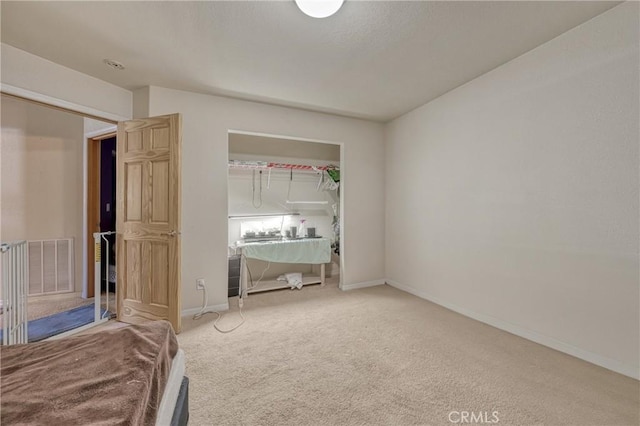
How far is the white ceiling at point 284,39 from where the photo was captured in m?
1.92

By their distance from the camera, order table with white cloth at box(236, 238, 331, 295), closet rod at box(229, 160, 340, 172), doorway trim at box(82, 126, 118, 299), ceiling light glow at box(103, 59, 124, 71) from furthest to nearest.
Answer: closet rod at box(229, 160, 340, 172), table with white cloth at box(236, 238, 331, 295), doorway trim at box(82, 126, 118, 299), ceiling light glow at box(103, 59, 124, 71)

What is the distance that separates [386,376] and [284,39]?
2794mm

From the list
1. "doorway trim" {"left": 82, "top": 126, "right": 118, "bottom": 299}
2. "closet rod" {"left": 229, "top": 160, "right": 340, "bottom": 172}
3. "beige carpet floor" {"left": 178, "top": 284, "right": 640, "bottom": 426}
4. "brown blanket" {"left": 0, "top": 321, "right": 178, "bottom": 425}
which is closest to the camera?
"brown blanket" {"left": 0, "top": 321, "right": 178, "bottom": 425}

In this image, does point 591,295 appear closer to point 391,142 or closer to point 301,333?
point 301,333

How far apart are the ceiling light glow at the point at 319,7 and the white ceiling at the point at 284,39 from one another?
0.44ft

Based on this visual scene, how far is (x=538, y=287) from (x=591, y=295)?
37cm

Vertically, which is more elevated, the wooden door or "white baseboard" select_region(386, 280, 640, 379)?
the wooden door

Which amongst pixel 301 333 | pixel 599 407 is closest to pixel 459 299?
pixel 599 407

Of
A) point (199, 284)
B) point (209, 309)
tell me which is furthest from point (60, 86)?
point (209, 309)

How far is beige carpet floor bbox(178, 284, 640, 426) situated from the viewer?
1633 millimetres

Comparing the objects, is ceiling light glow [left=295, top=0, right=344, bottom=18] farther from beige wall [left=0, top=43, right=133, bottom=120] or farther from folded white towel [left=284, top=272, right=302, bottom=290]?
folded white towel [left=284, top=272, right=302, bottom=290]

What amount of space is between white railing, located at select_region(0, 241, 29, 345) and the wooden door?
0.73 m

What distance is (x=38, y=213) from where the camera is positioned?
355cm

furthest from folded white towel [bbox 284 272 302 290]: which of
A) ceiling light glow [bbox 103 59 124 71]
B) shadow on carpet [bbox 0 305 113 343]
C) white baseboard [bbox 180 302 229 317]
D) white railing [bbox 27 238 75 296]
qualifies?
ceiling light glow [bbox 103 59 124 71]
